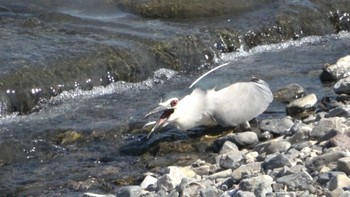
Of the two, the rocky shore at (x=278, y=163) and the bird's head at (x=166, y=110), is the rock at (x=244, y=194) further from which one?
the bird's head at (x=166, y=110)

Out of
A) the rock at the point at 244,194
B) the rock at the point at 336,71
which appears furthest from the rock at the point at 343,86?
the rock at the point at 244,194

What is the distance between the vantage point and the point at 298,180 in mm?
6312

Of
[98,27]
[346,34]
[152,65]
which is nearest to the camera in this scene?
[152,65]

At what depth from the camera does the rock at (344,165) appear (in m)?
6.39

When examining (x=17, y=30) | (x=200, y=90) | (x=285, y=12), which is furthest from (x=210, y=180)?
(x=285, y=12)

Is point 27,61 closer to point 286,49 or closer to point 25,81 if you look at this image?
point 25,81

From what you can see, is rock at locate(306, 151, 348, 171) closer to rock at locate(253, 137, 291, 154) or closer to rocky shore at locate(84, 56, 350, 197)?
rocky shore at locate(84, 56, 350, 197)

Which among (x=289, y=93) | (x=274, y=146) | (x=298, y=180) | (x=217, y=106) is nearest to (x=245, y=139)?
(x=217, y=106)

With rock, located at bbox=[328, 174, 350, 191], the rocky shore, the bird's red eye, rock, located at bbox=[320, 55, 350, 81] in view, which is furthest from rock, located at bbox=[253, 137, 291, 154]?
rock, located at bbox=[320, 55, 350, 81]

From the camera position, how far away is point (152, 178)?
7.28 metres

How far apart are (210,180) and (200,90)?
56.4 inches

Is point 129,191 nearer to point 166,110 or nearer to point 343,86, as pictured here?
point 166,110

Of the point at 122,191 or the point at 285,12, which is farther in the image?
the point at 285,12

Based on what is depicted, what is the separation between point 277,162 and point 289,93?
2.67 metres
